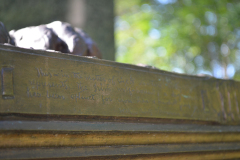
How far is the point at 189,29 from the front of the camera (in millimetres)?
9391

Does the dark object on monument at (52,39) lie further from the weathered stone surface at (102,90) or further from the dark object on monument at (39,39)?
the weathered stone surface at (102,90)

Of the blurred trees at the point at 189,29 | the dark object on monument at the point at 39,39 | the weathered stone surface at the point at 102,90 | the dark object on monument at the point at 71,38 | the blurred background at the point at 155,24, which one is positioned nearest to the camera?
the weathered stone surface at the point at 102,90

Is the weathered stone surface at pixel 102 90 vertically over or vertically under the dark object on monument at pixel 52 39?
under

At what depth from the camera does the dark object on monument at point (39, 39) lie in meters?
2.69

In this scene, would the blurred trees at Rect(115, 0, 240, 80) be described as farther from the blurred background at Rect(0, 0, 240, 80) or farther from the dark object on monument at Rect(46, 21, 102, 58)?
the dark object on monument at Rect(46, 21, 102, 58)

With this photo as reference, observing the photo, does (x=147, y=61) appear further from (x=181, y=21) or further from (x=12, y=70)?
(x=12, y=70)

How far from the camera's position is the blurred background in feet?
14.6

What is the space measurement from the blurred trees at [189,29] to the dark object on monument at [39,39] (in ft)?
19.3

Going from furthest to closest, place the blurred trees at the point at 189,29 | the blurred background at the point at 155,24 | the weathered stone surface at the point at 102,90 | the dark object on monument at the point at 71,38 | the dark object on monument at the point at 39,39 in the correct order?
the blurred trees at the point at 189,29, the blurred background at the point at 155,24, the dark object on monument at the point at 71,38, the dark object on monument at the point at 39,39, the weathered stone surface at the point at 102,90

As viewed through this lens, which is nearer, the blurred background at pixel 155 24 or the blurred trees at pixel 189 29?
the blurred background at pixel 155 24

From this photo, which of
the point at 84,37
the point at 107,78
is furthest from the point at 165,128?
the point at 84,37

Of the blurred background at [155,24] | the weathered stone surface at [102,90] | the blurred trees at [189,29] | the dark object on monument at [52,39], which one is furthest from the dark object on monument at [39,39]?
the blurred trees at [189,29]

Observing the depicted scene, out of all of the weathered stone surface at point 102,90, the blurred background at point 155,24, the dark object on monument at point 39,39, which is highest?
the blurred background at point 155,24

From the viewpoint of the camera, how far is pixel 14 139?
6.02 ft
